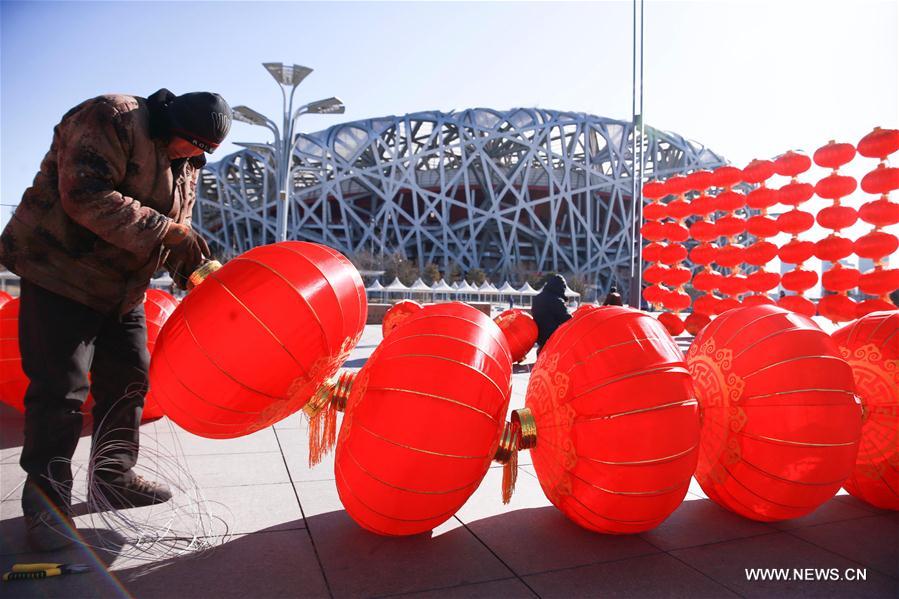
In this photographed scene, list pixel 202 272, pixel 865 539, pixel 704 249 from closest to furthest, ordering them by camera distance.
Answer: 1. pixel 202 272
2. pixel 865 539
3. pixel 704 249

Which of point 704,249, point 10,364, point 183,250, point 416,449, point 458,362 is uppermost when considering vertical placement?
point 183,250

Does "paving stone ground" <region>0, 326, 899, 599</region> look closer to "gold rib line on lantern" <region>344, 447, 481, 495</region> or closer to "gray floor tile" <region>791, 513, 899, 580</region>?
"gray floor tile" <region>791, 513, 899, 580</region>

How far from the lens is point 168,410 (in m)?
2.15

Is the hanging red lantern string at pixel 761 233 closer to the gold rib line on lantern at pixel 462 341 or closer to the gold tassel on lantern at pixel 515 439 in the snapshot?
the gold tassel on lantern at pixel 515 439

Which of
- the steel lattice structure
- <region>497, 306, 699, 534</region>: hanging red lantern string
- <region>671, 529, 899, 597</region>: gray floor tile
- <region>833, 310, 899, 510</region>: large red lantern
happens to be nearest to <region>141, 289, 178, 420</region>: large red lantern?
<region>497, 306, 699, 534</region>: hanging red lantern string

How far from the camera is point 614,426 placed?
6.91ft

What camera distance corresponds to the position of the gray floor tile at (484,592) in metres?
1.95

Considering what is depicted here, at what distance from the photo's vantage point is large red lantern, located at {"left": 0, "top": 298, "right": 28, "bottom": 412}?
4.08 m

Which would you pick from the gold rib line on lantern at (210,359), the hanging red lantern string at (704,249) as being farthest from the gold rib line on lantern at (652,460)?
the hanging red lantern string at (704,249)

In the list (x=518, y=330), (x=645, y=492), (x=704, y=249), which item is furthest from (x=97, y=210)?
(x=704, y=249)

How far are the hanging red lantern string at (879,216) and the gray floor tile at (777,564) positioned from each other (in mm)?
7469

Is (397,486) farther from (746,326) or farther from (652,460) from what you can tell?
(746,326)

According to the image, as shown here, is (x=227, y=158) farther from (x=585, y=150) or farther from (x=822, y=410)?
(x=822, y=410)

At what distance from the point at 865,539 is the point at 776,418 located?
34.6 inches
